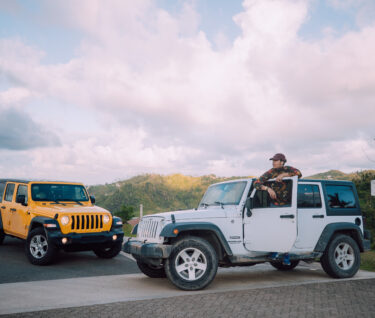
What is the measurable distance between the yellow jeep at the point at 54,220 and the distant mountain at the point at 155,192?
38.5 metres

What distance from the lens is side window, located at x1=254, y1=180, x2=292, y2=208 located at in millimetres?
7531

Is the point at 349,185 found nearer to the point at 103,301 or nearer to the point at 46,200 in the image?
the point at 103,301

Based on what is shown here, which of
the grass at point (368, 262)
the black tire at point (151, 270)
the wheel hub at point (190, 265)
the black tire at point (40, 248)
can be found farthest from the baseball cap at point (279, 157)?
the black tire at point (40, 248)

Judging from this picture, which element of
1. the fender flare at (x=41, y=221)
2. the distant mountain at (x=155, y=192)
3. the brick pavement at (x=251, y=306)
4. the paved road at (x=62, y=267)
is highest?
the distant mountain at (x=155, y=192)

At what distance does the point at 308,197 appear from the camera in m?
8.04

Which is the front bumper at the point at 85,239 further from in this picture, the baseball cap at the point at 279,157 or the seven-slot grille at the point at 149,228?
the baseball cap at the point at 279,157

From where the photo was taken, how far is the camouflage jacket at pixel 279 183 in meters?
7.54

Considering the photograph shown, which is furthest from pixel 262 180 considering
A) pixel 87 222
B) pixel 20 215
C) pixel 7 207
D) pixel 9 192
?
pixel 9 192

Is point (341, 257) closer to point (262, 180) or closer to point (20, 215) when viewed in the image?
point (262, 180)

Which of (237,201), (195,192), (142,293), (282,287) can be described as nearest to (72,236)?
(142,293)

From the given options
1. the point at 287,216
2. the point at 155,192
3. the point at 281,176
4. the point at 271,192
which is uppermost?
the point at 155,192

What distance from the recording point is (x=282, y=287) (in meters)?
7.34

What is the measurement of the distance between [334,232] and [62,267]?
6081 millimetres

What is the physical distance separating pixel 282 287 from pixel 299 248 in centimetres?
85
